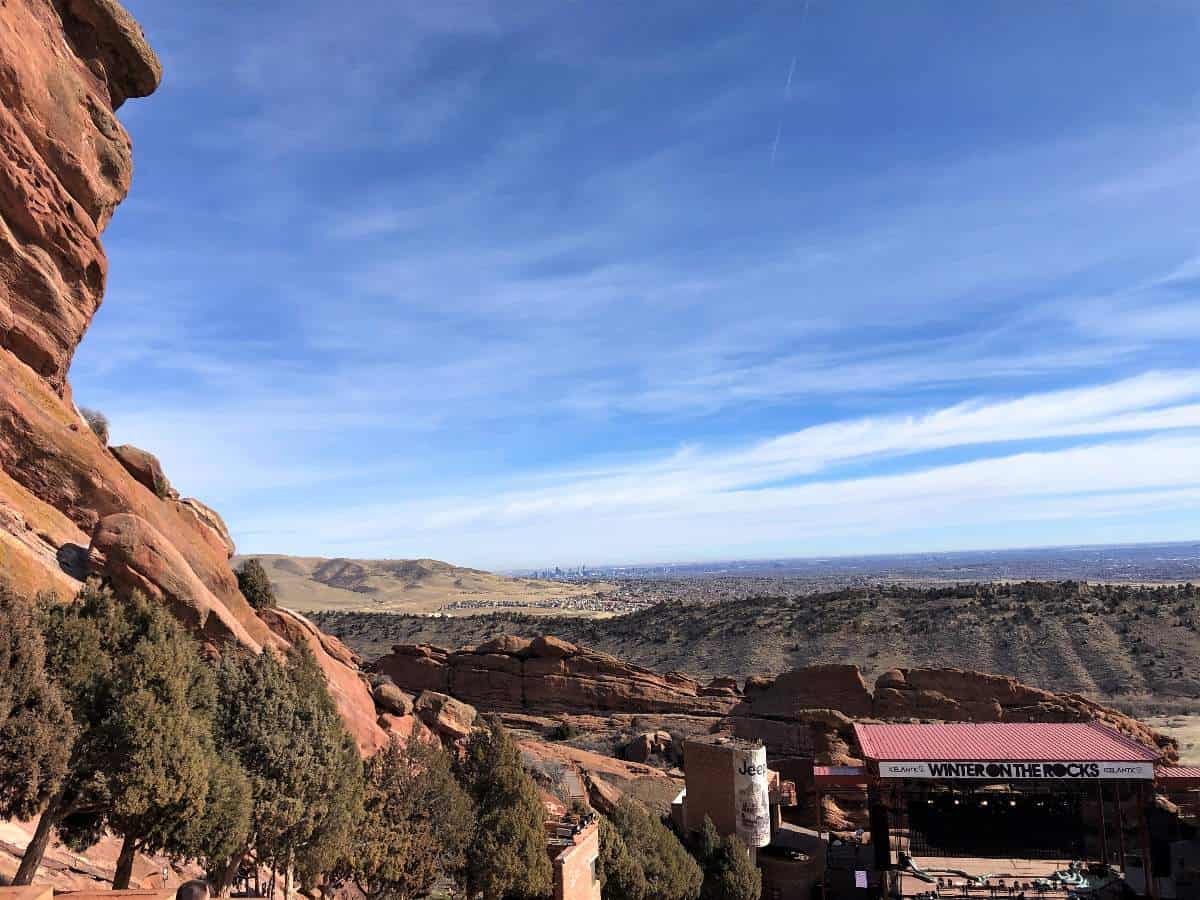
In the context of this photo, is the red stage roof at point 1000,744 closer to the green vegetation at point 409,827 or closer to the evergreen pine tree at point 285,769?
the green vegetation at point 409,827

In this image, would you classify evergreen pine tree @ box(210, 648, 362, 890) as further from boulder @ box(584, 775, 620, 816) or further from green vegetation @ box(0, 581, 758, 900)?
boulder @ box(584, 775, 620, 816)

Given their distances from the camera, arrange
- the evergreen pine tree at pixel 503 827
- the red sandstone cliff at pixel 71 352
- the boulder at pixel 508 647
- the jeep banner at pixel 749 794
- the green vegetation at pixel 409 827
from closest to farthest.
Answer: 1. the red sandstone cliff at pixel 71 352
2. the green vegetation at pixel 409 827
3. the evergreen pine tree at pixel 503 827
4. the jeep banner at pixel 749 794
5. the boulder at pixel 508 647

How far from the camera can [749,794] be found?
32000 mm

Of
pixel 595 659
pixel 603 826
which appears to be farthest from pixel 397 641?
pixel 603 826

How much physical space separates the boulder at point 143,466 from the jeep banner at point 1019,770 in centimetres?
2995

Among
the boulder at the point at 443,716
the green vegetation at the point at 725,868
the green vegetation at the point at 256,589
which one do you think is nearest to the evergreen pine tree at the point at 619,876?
the green vegetation at the point at 725,868

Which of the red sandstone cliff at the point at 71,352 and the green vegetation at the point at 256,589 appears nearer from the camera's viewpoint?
the red sandstone cliff at the point at 71,352

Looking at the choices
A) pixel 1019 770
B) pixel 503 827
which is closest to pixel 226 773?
pixel 503 827

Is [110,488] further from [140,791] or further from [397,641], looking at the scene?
[397,641]

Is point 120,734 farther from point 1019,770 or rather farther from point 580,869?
point 1019,770

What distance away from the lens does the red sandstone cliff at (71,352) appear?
19.8m

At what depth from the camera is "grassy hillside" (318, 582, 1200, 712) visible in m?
61.4

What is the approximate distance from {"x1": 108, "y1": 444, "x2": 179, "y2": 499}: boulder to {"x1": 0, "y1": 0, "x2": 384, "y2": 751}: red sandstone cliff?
0.05 m

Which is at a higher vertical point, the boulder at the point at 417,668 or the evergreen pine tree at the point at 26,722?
the evergreen pine tree at the point at 26,722
